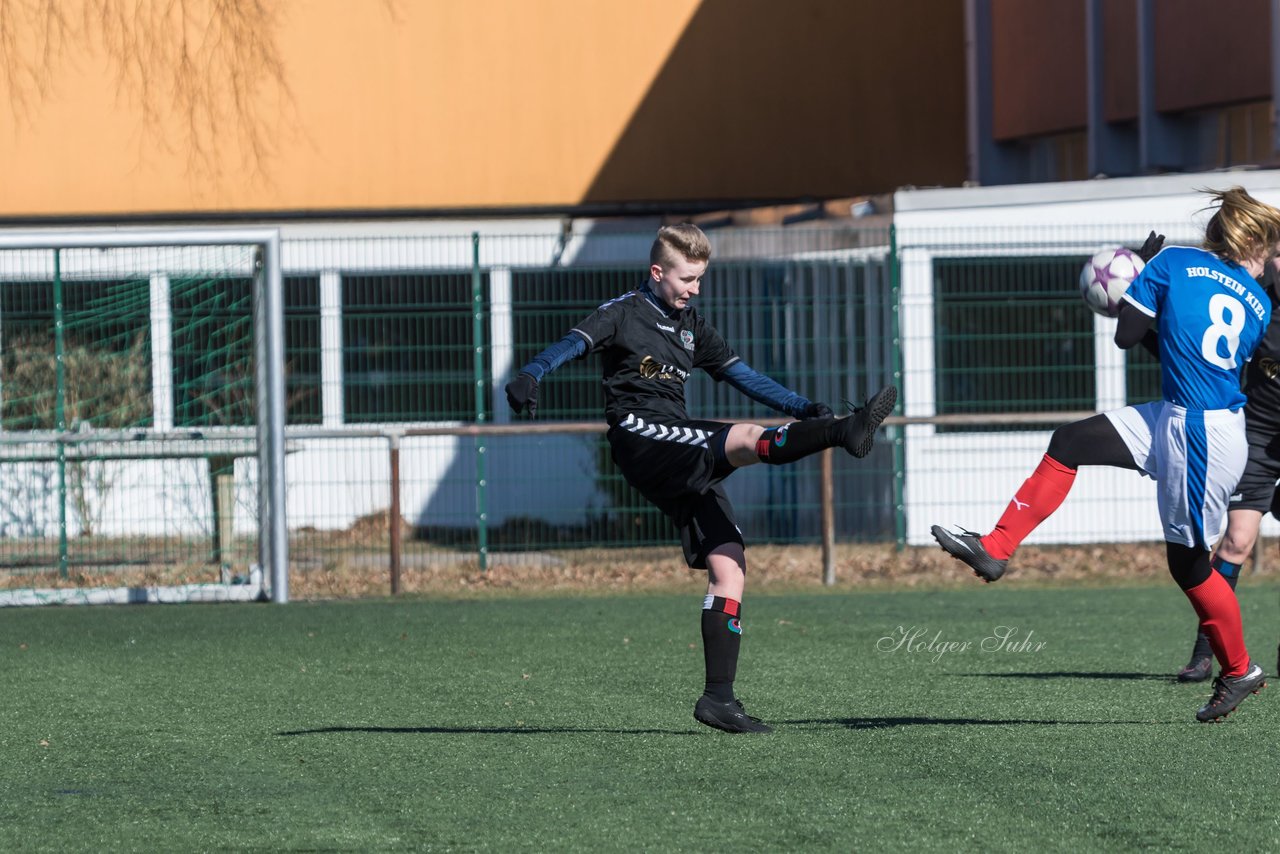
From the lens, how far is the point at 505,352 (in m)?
14.1

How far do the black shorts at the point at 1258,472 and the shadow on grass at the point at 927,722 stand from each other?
1478 mm

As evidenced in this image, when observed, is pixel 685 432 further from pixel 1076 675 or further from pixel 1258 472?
pixel 1258 472

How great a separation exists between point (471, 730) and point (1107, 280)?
8.93ft

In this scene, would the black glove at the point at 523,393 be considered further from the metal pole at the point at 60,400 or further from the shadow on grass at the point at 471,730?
the metal pole at the point at 60,400

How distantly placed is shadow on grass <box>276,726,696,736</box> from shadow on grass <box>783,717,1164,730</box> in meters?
0.55

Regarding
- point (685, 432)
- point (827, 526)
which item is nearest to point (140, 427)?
point (827, 526)

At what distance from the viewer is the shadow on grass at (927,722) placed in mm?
6438

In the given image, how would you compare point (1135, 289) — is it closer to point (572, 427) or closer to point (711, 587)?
point (711, 587)

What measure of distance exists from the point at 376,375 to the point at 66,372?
222 centimetres

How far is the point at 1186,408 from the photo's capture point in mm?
5969

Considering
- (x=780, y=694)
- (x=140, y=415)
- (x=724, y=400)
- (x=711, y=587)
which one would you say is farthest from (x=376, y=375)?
(x=711, y=587)

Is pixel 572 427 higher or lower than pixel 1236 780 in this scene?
higher

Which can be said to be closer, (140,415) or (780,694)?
(780,694)

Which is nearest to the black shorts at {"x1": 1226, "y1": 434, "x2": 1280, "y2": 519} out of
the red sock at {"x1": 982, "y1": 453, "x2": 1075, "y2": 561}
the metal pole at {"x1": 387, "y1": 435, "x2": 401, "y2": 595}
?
the red sock at {"x1": 982, "y1": 453, "x2": 1075, "y2": 561}
